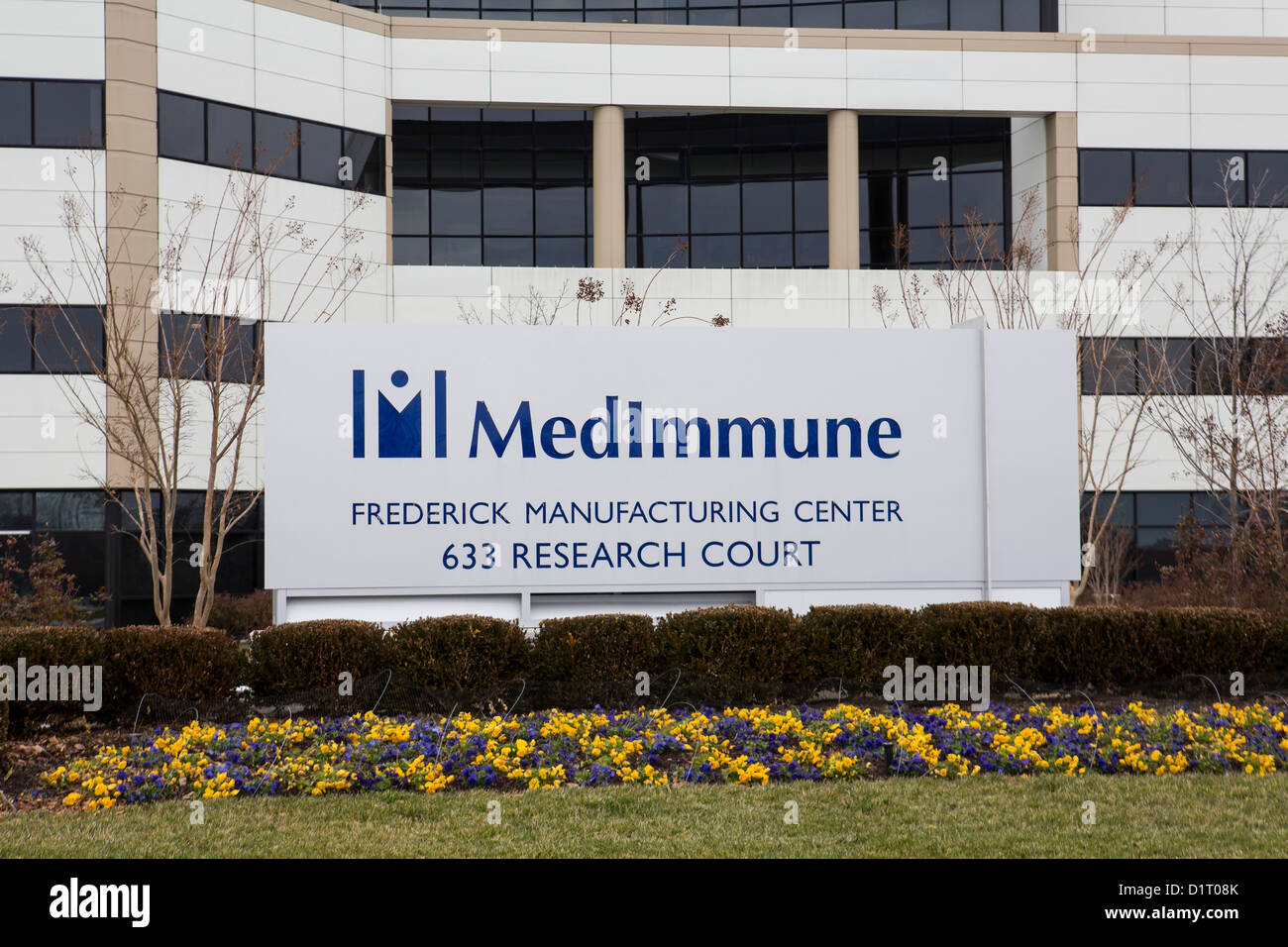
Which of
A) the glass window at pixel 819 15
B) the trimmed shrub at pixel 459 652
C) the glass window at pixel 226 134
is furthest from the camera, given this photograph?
the glass window at pixel 819 15

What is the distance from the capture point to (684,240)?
2755 centimetres

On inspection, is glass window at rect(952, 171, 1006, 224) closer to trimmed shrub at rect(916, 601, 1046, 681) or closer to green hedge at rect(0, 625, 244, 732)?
trimmed shrub at rect(916, 601, 1046, 681)

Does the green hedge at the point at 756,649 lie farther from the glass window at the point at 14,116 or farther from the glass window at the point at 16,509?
the glass window at the point at 14,116

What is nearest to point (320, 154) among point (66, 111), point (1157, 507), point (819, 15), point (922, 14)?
point (66, 111)

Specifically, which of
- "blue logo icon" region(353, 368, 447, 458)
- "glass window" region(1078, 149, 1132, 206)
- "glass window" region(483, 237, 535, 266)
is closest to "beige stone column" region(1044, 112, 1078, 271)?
"glass window" region(1078, 149, 1132, 206)

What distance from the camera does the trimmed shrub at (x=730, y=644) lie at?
998 centimetres

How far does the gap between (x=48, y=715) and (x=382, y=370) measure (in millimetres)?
4118

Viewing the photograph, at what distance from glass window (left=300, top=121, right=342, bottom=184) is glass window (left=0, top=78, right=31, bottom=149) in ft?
15.6

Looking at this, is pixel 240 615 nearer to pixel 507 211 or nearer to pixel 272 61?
pixel 272 61

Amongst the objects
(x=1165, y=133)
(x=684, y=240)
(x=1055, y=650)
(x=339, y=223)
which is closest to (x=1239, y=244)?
(x=1165, y=133)

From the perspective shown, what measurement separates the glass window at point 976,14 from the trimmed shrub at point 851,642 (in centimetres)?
1981

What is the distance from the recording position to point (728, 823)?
6371 millimetres

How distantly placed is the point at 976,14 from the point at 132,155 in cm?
1840

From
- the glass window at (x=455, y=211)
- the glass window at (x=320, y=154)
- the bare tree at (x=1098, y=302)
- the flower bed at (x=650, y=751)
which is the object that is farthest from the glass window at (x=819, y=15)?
the flower bed at (x=650, y=751)
